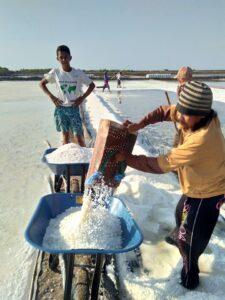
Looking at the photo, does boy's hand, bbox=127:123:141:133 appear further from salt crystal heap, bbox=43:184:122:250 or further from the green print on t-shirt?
the green print on t-shirt

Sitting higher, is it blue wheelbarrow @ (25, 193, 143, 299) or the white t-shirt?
the white t-shirt

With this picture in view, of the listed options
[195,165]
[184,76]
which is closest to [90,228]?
[195,165]

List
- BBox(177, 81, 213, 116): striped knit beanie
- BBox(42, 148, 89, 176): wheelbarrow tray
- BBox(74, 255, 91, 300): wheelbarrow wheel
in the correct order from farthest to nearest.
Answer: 1. BBox(42, 148, 89, 176): wheelbarrow tray
2. BBox(74, 255, 91, 300): wheelbarrow wheel
3. BBox(177, 81, 213, 116): striped knit beanie

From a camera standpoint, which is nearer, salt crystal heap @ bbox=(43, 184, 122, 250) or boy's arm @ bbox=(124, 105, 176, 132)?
salt crystal heap @ bbox=(43, 184, 122, 250)

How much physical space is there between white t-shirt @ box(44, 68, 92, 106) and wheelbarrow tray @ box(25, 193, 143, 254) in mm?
2234

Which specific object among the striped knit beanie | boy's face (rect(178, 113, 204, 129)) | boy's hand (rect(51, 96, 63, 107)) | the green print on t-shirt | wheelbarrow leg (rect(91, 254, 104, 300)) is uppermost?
the striped knit beanie

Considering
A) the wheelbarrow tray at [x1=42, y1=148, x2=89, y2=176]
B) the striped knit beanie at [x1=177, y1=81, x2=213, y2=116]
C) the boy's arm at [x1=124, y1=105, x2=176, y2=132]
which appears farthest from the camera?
the wheelbarrow tray at [x1=42, y1=148, x2=89, y2=176]

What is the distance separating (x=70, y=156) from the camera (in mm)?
3990

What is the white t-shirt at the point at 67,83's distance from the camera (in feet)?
16.6

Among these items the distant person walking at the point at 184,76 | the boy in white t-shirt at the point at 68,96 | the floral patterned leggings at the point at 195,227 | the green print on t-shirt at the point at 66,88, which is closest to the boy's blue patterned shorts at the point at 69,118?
the boy in white t-shirt at the point at 68,96

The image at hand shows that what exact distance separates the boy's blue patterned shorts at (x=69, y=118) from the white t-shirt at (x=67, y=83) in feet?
0.26

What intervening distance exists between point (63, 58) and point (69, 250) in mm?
3186

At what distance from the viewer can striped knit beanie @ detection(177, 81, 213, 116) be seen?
2.21 meters

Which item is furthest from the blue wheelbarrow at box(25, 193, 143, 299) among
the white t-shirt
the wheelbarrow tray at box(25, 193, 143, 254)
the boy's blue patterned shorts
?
the white t-shirt
